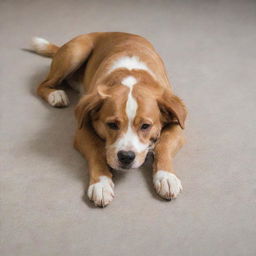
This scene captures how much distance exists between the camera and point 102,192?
242cm

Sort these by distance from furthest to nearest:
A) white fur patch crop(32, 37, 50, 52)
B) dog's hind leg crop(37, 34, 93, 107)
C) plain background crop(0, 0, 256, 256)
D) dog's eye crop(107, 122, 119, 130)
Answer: white fur patch crop(32, 37, 50, 52) → dog's hind leg crop(37, 34, 93, 107) → dog's eye crop(107, 122, 119, 130) → plain background crop(0, 0, 256, 256)

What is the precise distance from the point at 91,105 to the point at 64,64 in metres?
0.92

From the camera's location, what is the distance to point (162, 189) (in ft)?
8.11

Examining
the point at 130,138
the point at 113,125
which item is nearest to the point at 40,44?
the point at 113,125

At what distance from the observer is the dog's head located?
2.49 m

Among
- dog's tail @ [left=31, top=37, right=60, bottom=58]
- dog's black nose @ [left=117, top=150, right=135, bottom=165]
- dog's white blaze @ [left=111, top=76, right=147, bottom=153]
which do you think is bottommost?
dog's tail @ [left=31, top=37, right=60, bottom=58]

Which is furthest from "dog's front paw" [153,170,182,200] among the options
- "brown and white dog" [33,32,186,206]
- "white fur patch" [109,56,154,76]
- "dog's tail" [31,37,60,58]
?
"dog's tail" [31,37,60,58]

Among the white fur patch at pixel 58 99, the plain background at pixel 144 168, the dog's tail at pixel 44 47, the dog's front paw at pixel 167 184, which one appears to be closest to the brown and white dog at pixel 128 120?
the dog's front paw at pixel 167 184

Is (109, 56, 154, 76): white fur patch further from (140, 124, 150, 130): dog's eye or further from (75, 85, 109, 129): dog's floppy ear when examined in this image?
(140, 124, 150, 130): dog's eye

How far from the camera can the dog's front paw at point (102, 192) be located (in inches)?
94.3

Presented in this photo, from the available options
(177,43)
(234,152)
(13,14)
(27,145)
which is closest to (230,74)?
(177,43)

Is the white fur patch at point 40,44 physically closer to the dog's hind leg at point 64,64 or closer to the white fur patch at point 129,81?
the dog's hind leg at point 64,64

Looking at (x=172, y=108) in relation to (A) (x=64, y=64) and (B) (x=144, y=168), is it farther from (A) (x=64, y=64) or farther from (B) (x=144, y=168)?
(A) (x=64, y=64)

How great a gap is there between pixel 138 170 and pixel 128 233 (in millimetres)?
519
